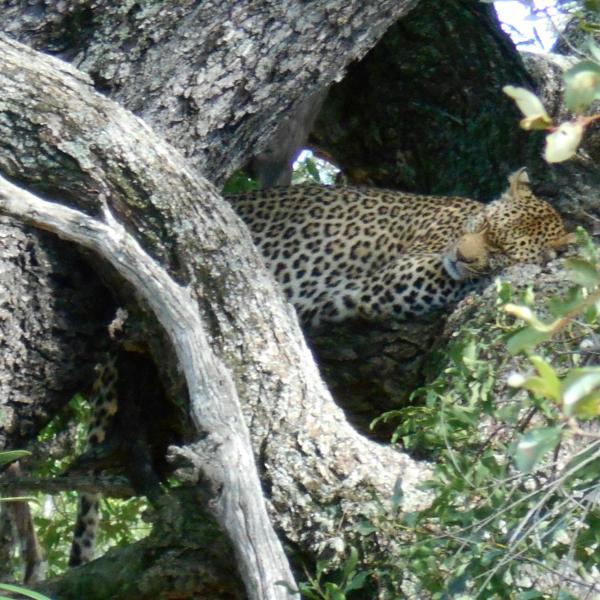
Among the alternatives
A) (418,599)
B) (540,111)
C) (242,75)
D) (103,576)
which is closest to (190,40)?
(242,75)

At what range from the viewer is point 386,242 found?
6.42 meters

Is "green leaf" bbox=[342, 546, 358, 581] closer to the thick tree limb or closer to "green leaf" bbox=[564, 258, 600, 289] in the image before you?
the thick tree limb

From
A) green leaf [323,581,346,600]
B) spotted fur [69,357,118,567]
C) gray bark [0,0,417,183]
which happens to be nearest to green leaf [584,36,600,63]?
green leaf [323,581,346,600]

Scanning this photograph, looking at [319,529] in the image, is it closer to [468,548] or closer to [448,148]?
[468,548]

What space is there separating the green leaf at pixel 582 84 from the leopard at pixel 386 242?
4121mm

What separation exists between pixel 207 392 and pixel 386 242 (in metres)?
3.05

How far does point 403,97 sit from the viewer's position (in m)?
6.43

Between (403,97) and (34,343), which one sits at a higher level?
(403,97)

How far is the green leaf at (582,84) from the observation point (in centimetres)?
154

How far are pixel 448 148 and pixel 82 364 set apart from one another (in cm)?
263

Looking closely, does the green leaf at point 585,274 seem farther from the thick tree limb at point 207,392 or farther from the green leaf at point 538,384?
the thick tree limb at point 207,392

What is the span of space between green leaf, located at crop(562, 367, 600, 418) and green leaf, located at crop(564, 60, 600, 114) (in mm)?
315

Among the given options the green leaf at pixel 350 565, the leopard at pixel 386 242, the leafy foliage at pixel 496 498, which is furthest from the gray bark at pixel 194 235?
the leopard at pixel 386 242

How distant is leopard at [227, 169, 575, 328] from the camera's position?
590cm
